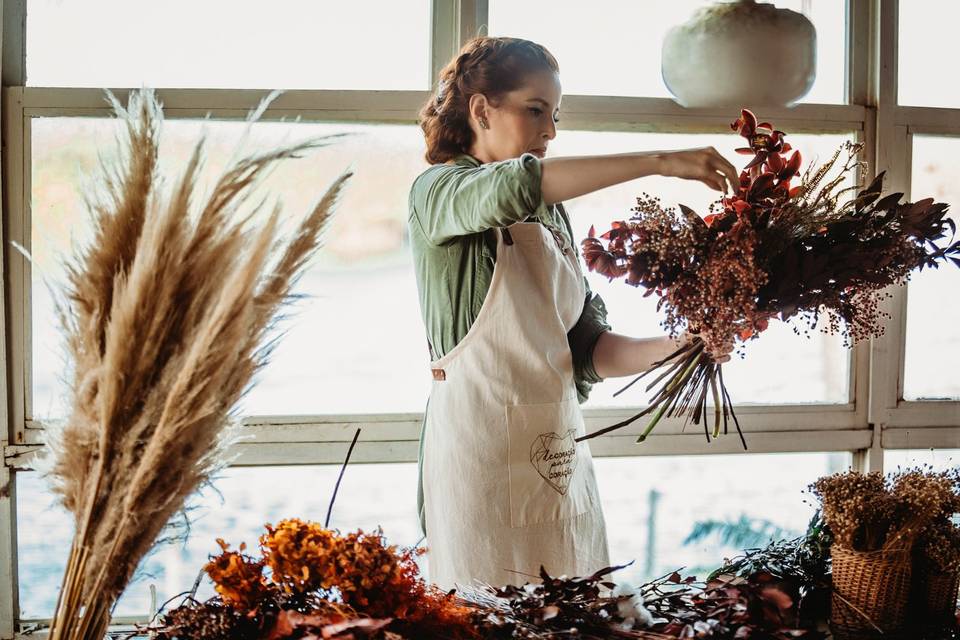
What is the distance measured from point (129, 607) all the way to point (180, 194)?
176 centimetres

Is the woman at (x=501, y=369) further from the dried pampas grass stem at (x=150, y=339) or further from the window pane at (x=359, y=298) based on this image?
the dried pampas grass stem at (x=150, y=339)

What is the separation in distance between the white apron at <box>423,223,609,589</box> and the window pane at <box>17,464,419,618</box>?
0.59 metres

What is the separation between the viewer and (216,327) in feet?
2.46

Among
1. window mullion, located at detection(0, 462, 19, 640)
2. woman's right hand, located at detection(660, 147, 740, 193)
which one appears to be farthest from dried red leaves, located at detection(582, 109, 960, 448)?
window mullion, located at detection(0, 462, 19, 640)

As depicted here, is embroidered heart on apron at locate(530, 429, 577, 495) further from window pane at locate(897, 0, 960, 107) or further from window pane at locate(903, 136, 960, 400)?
window pane at locate(897, 0, 960, 107)

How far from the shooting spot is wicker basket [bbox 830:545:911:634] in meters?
1.21

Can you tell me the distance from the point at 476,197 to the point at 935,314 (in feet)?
5.61

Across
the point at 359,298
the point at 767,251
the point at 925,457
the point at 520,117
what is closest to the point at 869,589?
the point at 767,251

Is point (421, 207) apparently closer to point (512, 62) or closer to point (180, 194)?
point (512, 62)

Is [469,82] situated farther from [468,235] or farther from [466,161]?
[468,235]

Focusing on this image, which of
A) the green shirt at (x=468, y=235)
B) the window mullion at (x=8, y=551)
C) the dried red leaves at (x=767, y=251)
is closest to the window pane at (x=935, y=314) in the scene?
the green shirt at (x=468, y=235)

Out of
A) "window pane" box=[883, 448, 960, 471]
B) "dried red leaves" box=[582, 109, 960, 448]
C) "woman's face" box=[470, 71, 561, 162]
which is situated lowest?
"window pane" box=[883, 448, 960, 471]

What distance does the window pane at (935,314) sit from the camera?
2.44 metres

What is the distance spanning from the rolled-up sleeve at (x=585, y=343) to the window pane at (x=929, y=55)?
1.19 metres
